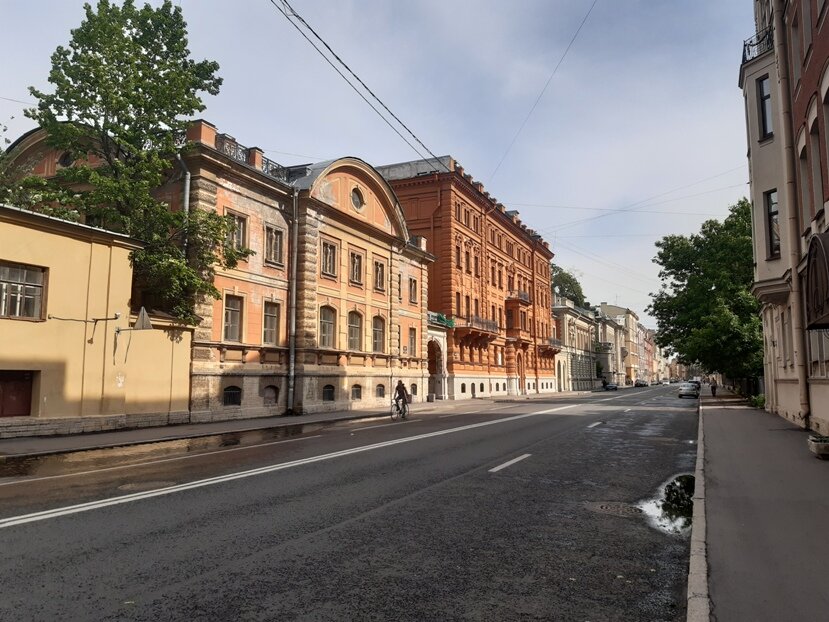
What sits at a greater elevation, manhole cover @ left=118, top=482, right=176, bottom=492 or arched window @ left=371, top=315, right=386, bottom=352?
arched window @ left=371, top=315, right=386, bottom=352

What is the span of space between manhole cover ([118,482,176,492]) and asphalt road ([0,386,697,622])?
0.07m

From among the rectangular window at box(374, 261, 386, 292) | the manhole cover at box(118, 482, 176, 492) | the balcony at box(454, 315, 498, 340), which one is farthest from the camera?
the balcony at box(454, 315, 498, 340)

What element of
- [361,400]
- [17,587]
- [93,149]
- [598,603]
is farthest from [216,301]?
[598,603]

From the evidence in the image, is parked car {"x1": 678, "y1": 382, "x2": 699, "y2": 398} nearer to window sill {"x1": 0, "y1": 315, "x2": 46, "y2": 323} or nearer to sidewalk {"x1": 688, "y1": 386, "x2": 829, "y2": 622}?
sidewalk {"x1": 688, "y1": 386, "x2": 829, "y2": 622}

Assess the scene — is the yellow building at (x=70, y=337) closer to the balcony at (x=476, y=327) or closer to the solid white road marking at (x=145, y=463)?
the solid white road marking at (x=145, y=463)

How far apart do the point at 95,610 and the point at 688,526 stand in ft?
18.9

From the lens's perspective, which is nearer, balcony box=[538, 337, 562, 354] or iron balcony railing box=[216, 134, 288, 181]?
iron balcony railing box=[216, 134, 288, 181]

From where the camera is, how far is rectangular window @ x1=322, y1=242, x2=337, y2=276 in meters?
28.4

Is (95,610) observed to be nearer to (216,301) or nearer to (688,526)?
(688,526)

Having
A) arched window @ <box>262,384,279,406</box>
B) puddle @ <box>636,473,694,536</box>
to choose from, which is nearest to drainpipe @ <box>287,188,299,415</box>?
arched window @ <box>262,384,279,406</box>

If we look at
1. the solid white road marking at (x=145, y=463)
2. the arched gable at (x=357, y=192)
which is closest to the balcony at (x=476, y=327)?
the arched gable at (x=357, y=192)

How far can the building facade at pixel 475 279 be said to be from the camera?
143 ft

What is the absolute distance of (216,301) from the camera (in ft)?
74.2

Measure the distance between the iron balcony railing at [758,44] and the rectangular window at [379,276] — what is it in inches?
766
